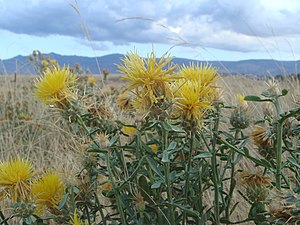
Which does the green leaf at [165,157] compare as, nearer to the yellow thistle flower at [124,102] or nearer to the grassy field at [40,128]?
the yellow thistle flower at [124,102]

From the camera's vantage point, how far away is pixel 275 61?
5250mm

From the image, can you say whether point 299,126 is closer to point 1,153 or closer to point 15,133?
point 1,153

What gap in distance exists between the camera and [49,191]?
5.22 feet

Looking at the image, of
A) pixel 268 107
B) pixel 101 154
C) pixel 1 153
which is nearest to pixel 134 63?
pixel 101 154

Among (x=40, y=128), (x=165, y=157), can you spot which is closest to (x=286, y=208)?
(x=165, y=157)

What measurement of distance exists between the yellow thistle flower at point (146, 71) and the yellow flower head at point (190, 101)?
0.21ft

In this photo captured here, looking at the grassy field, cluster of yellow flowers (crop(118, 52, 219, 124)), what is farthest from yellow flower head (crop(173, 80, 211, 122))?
the grassy field

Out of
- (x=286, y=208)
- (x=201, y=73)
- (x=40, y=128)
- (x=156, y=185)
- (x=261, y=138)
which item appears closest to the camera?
(x=286, y=208)

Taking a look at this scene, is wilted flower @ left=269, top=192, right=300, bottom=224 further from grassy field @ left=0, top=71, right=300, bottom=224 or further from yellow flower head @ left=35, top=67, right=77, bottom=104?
grassy field @ left=0, top=71, right=300, bottom=224

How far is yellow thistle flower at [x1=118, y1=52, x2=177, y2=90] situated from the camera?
1236mm

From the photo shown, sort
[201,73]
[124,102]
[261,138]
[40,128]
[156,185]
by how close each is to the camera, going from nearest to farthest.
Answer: [156,185] < [201,73] < [261,138] < [124,102] < [40,128]

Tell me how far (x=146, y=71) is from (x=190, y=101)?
0.54 feet

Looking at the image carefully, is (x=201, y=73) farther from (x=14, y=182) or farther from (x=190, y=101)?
(x=14, y=182)

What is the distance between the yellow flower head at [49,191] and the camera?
1583 mm
